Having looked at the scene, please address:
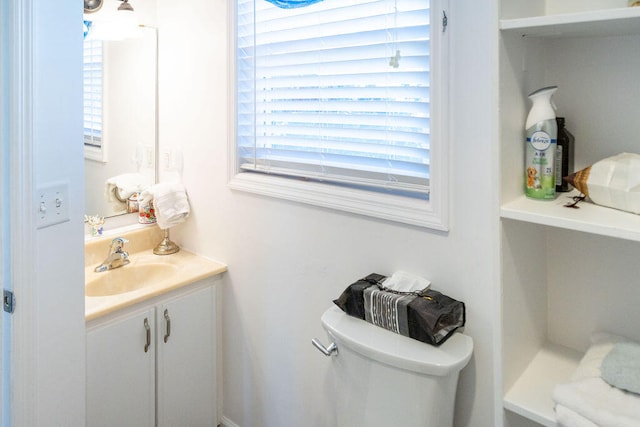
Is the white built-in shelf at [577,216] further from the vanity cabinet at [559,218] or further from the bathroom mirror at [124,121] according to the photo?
the bathroom mirror at [124,121]

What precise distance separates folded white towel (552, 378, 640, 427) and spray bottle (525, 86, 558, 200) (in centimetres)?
36

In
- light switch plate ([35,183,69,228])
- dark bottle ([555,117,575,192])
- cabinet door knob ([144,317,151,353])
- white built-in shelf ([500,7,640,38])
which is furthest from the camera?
cabinet door knob ([144,317,151,353])

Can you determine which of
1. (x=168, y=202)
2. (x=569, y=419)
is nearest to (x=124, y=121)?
(x=168, y=202)

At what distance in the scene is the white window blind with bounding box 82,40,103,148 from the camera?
2084 mm

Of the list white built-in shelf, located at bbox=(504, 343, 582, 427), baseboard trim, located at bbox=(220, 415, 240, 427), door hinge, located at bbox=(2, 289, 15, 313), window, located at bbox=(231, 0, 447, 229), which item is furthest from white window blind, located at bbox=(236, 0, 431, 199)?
baseboard trim, located at bbox=(220, 415, 240, 427)

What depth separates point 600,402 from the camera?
762 millimetres

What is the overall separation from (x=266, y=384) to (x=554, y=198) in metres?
1.45

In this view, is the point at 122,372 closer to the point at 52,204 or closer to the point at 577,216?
the point at 52,204

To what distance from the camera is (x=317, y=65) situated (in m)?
1.60

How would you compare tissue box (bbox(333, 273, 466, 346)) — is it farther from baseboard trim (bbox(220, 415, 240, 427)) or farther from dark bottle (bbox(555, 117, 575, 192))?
baseboard trim (bbox(220, 415, 240, 427))

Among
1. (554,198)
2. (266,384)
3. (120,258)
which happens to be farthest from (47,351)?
(554,198)

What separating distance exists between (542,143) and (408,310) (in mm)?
553

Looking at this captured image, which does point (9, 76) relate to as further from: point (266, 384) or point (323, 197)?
point (266, 384)

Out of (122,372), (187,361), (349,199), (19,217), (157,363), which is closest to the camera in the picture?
(19,217)
